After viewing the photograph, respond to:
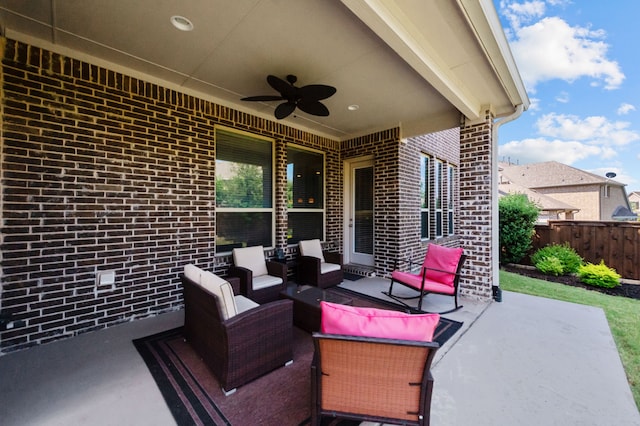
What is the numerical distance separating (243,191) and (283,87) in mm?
2006

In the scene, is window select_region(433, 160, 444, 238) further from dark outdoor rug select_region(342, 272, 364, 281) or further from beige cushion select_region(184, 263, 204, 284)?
beige cushion select_region(184, 263, 204, 284)

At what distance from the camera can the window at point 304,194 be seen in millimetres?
5023

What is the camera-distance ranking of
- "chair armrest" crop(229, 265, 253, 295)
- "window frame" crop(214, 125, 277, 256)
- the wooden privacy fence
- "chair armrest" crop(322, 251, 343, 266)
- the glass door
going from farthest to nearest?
the glass door, the wooden privacy fence, "chair armrest" crop(322, 251, 343, 266), "window frame" crop(214, 125, 277, 256), "chair armrest" crop(229, 265, 253, 295)

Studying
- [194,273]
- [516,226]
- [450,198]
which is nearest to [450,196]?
[450,198]

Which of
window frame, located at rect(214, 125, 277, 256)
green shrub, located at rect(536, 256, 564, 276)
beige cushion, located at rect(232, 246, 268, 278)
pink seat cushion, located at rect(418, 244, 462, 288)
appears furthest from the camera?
green shrub, located at rect(536, 256, 564, 276)

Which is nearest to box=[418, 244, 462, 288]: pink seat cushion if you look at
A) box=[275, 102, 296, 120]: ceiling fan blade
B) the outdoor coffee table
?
the outdoor coffee table

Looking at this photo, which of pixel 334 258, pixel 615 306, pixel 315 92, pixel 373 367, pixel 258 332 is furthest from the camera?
pixel 334 258

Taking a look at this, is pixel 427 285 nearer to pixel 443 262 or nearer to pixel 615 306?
pixel 443 262

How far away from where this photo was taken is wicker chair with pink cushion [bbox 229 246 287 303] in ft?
11.0

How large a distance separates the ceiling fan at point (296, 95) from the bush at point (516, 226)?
5579 millimetres

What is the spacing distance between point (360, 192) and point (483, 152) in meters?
2.58

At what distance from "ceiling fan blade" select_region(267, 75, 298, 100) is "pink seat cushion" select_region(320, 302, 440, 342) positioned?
239 centimetres

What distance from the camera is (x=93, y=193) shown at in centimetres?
280

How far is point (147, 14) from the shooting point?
84.2 inches
